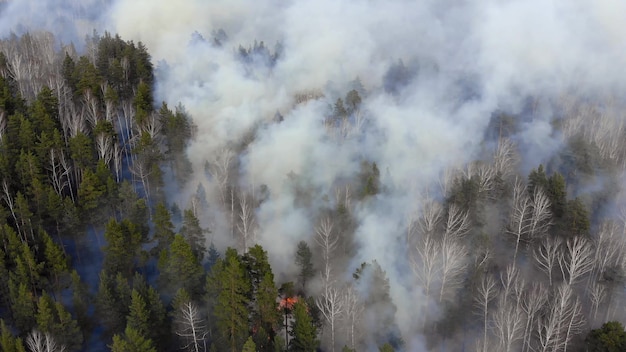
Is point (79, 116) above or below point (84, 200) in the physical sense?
above

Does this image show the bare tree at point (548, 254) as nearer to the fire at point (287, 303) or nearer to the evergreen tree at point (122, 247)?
the fire at point (287, 303)

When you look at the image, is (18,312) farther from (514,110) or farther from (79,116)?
(514,110)

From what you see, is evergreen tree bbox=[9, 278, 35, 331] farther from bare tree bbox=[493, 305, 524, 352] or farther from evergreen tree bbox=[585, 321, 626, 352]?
evergreen tree bbox=[585, 321, 626, 352]

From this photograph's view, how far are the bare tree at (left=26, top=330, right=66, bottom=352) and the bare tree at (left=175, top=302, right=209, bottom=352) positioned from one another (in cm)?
679

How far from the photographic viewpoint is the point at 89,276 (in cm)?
4191

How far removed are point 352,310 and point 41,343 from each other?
737 inches

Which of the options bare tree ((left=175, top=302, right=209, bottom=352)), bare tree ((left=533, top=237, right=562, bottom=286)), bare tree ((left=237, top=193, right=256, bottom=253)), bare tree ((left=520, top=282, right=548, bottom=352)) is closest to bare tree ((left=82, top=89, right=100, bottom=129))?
bare tree ((left=237, top=193, right=256, bottom=253))

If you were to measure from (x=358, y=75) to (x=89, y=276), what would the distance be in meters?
44.4

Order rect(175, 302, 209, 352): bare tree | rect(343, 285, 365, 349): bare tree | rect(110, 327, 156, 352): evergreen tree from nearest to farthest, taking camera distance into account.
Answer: rect(110, 327, 156, 352): evergreen tree → rect(175, 302, 209, 352): bare tree → rect(343, 285, 365, 349): bare tree

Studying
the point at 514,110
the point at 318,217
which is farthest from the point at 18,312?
the point at 514,110

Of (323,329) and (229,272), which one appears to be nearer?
(229,272)

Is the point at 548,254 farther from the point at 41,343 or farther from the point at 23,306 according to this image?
the point at 23,306

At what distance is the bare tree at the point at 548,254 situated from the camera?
38.9 meters

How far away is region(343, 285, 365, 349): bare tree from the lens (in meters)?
35.3
